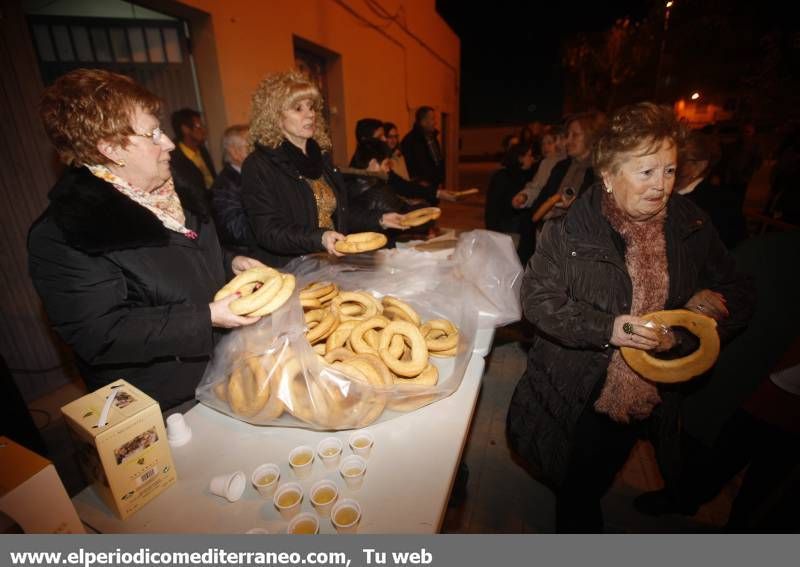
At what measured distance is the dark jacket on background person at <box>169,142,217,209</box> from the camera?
1916 millimetres

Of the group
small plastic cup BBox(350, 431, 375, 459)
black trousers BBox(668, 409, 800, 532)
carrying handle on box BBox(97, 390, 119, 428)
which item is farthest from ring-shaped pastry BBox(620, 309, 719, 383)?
carrying handle on box BBox(97, 390, 119, 428)

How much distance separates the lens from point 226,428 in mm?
1537

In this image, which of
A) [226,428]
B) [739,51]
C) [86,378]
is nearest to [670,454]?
[226,428]

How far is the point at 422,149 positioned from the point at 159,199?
5.38 m

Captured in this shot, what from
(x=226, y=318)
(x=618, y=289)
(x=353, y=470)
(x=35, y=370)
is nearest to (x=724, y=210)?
(x=618, y=289)

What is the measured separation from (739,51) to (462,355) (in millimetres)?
11435

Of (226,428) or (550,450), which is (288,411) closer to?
(226,428)

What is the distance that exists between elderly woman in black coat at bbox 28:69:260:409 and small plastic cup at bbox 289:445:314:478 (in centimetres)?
53

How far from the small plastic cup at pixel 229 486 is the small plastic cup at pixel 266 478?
0.04 metres

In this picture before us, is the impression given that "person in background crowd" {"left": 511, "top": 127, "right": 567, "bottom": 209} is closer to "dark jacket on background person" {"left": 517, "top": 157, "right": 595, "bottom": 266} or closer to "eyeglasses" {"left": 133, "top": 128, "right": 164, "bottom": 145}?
"dark jacket on background person" {"left": 517, "top": 157, "right": 595, "bottom": 266}

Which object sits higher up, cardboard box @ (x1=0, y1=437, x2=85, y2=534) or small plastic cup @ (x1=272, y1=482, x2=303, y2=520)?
cardboard box @ (x1=0, y1=437, x2=85, y2=534)

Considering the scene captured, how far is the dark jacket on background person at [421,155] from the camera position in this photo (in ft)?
21.4

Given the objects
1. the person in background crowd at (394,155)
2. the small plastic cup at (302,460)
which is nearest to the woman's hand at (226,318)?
A: the small plastic cup at (302,460)

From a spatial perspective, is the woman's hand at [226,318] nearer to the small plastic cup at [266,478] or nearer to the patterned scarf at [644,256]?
the small plastic cup at [266,478]
